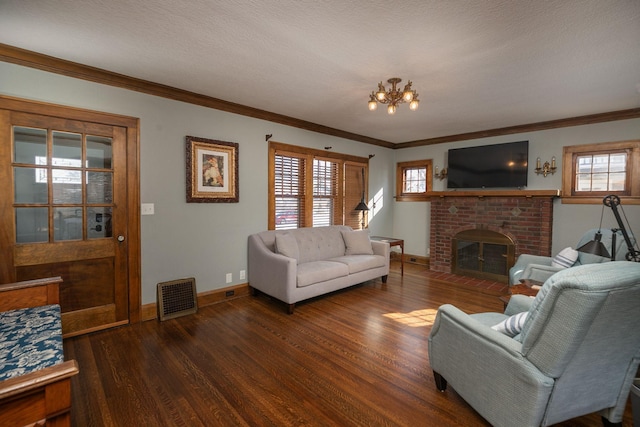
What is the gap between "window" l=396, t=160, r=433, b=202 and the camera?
6.07 meters

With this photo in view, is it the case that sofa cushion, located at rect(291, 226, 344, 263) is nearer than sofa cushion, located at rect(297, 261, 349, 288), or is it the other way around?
sofa cushion, located at rect(297, 261, 349, 288)

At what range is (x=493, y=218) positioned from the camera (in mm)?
5043

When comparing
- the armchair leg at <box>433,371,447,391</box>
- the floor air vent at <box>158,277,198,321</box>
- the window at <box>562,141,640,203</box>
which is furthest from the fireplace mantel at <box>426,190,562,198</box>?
the floor air vent at <box>158,277,198,321</box>

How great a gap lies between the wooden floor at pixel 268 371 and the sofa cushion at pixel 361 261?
2.12 feet

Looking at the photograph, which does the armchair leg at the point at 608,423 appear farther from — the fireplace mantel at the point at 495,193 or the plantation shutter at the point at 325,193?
the plantation shutter at the point at 325,193

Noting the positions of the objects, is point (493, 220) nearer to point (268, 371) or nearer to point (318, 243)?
point (318, 243)

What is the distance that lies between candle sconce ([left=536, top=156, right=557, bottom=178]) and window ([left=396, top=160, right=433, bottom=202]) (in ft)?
5.78

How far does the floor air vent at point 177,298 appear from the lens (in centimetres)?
325

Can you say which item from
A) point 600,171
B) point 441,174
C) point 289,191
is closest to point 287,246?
point 289,191

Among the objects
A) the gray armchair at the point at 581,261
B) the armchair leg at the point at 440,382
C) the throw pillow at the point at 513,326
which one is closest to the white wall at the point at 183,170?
the gray armchair at the point at 581,261

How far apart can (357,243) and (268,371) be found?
2.70m

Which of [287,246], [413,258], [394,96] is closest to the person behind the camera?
[394,96]

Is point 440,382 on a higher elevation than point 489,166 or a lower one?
lower

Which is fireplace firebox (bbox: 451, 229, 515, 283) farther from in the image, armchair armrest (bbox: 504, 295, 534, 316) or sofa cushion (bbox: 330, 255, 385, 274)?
armchair armrest (bbox: 504, 295, 534, 316)
